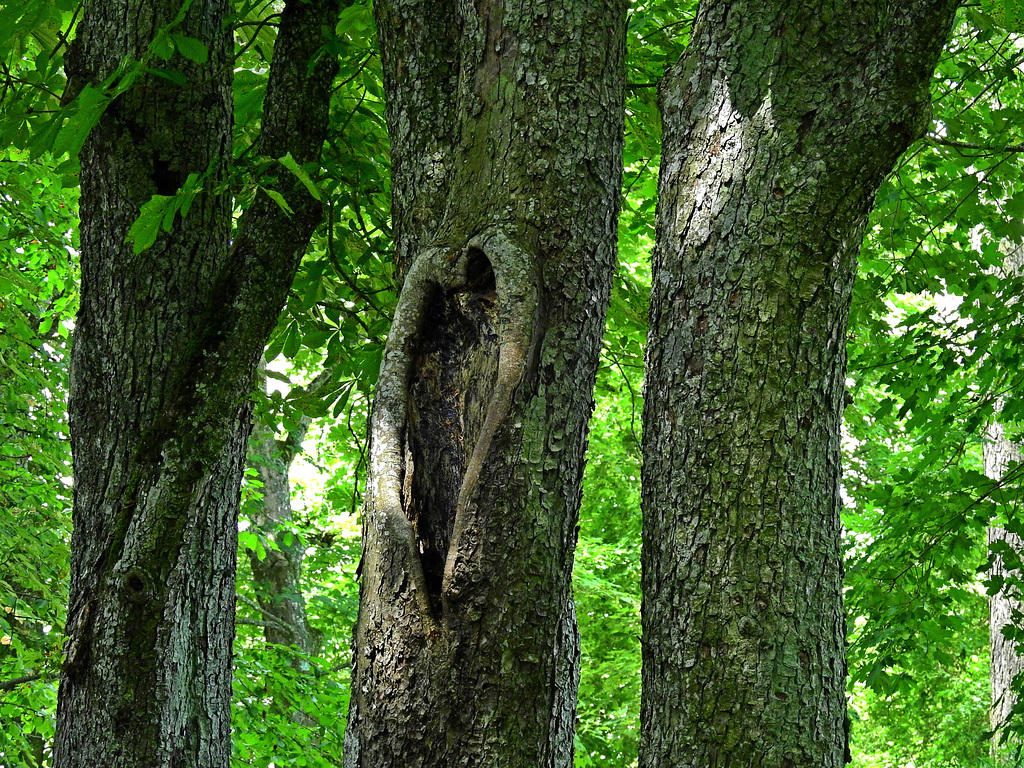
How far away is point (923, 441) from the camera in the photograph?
5.60 m

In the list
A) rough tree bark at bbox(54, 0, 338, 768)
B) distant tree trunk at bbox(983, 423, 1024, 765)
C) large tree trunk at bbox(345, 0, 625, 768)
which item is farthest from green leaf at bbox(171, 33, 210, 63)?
distant tree trunk at bbox(983, 423, 1024, 765)

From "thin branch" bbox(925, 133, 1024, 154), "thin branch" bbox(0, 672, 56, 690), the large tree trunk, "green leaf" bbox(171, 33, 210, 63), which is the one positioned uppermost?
"thin branch" bbox(925, 133, 1024, 154)

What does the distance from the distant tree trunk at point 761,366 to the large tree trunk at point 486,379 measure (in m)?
0.26

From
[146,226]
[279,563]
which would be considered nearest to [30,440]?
[279,563]

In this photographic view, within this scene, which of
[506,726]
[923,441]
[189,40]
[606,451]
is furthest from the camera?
[606,451]

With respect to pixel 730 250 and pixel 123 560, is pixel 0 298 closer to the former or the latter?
pixel 123 560

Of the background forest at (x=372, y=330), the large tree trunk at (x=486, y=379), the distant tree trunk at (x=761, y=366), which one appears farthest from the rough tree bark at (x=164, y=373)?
the distant tree trunk at (x=761, y=366)

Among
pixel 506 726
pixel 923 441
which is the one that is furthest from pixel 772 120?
pixel 923 441

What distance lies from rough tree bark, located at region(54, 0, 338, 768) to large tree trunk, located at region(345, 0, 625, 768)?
40.2 inches

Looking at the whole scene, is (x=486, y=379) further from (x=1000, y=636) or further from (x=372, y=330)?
(x=1000, y=636)

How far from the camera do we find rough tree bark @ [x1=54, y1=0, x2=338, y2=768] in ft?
9.42

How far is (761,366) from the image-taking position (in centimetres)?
214

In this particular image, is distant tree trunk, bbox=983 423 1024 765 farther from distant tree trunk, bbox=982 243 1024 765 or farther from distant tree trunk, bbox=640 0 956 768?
distant tree trunk, bbox=640 0 956 768

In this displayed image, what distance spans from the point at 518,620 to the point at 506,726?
0.20 meters
